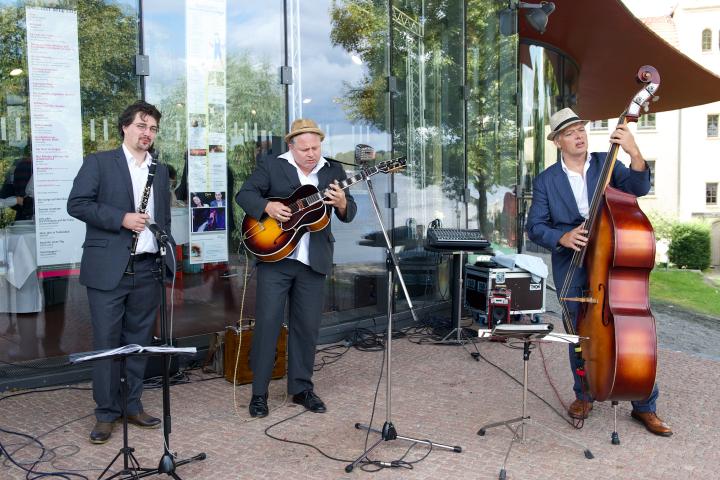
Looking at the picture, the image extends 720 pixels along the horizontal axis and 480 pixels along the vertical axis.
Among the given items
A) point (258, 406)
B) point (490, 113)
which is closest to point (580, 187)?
point (258, 406)

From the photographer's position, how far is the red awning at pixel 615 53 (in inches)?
386

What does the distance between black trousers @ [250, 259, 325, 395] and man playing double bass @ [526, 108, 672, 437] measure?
1515 millimetres

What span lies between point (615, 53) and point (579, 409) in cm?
822

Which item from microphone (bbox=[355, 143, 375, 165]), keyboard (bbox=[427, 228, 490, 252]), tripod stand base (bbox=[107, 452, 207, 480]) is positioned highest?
microphone (bbox=[355, 143, 375, 165])

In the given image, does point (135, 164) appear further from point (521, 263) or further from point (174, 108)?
point (521, 263)

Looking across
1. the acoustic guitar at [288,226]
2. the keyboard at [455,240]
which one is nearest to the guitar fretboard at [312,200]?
the acoustic guitar at [288,226]

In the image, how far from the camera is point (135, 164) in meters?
4.09

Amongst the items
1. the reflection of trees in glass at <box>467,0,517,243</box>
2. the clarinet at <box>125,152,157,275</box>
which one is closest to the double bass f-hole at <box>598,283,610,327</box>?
the clarinet at <box>125,152,157,275</box>

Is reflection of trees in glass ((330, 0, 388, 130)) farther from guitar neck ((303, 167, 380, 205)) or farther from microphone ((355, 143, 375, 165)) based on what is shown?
microphone ((355, 143, 375, 165))

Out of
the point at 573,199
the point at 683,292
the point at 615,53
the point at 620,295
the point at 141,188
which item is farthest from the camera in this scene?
the point at 683,292

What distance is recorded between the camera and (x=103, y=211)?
→ 388 centimetres

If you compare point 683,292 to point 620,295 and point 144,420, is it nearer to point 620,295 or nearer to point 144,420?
point 620,295

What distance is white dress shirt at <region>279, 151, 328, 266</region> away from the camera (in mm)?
4484

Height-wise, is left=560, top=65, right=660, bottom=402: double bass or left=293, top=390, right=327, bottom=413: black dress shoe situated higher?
left=560, top=65, right=660, bottom=402: double bass
